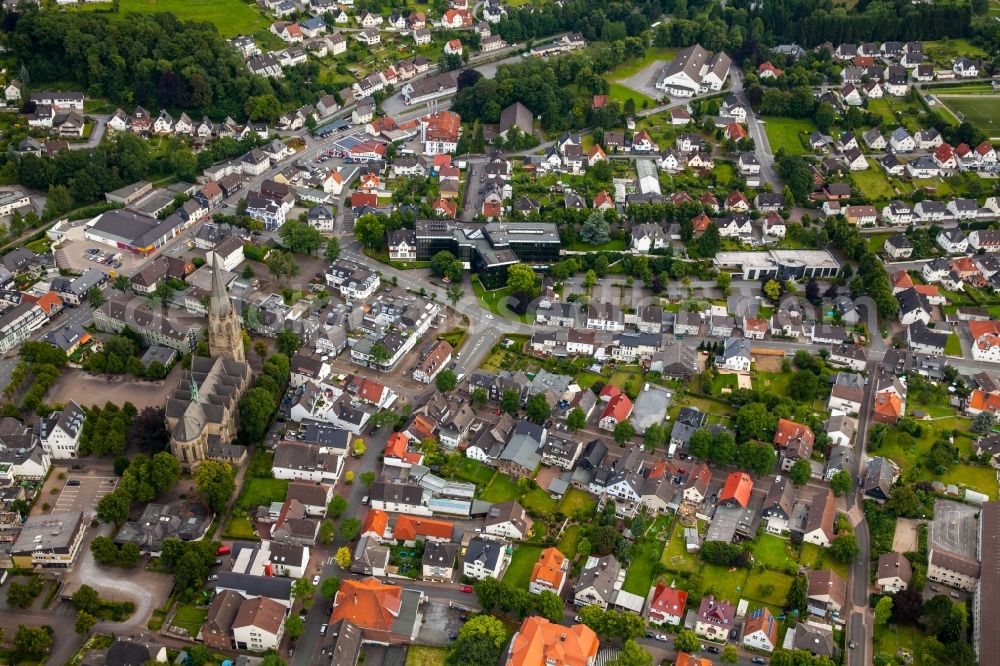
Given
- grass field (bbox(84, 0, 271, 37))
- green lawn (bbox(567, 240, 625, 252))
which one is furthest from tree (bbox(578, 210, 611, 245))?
grass field (bbox(84, 0, 271, 37))

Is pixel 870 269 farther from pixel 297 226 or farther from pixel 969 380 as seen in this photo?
pixel 297 226

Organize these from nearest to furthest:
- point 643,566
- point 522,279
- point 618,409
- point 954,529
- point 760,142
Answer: point 643,566
point 954,529
point 618,409
point 522,279
point 760,142

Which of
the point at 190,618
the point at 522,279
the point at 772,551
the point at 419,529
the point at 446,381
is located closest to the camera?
the point at 190,618

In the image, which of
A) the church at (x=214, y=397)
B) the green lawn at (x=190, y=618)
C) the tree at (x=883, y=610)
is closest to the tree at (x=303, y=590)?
the green lawn at (x=190, y=618)

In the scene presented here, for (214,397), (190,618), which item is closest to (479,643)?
(190,618)

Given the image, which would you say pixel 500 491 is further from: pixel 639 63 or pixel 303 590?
pixel 639 63

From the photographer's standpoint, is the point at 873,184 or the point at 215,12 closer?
the point at 873,184

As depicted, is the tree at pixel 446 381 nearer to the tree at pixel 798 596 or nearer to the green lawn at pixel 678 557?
the green lawn at pixel 678 557
